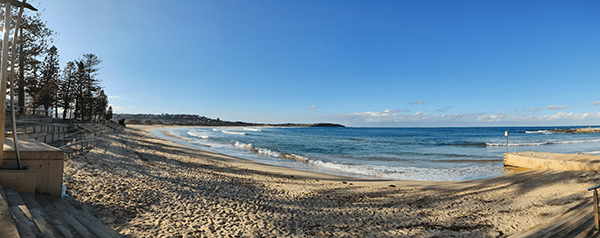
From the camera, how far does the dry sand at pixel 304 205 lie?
5.38m

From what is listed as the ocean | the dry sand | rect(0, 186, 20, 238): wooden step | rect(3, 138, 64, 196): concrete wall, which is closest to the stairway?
rect(0, 186, 20, 238): wooden step

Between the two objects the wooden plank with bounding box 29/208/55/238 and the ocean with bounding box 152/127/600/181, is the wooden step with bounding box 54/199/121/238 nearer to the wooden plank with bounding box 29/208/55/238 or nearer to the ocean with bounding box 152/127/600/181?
the wooden plank with bounding box 29/208/55/238

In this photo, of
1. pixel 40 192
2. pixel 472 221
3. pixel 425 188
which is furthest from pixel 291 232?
pixel 425 188

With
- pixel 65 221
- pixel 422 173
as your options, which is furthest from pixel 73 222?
pixel 422 173

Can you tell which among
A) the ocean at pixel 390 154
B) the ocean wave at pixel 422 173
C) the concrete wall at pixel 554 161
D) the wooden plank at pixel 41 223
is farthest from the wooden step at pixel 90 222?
the concrete wall at pixel 554 161

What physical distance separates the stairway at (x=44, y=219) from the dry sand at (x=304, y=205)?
400 mm

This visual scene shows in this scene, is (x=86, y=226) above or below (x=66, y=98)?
below

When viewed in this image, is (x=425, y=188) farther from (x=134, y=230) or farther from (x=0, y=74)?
(x=0, y=74)

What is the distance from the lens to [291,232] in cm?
526

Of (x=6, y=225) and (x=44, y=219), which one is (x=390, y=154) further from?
(x=6, y=225)

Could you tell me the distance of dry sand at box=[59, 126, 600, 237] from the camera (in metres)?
5.38

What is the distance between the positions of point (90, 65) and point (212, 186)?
47.0 meters

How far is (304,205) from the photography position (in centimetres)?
739

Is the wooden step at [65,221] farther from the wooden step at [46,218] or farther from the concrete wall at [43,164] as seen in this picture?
the concrete wall at [43,164]
